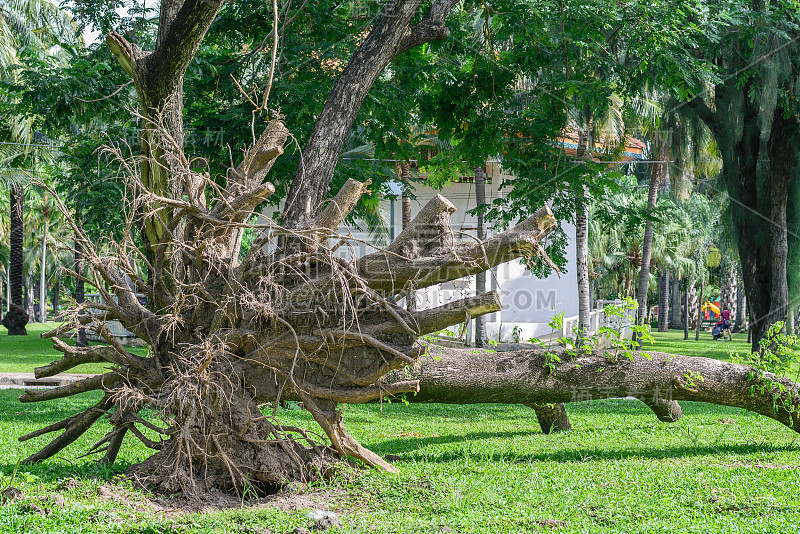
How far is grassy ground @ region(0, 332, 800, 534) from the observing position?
4.71 meters

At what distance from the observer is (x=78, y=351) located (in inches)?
233

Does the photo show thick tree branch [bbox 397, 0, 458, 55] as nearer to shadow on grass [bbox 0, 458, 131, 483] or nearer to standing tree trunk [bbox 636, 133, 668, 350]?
shadow on grass [bbox 0, 458, 131, 483]

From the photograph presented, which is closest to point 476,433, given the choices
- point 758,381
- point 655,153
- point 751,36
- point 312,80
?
point 758,381

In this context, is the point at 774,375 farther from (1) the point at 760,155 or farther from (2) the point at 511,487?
(1) the point at 760,155

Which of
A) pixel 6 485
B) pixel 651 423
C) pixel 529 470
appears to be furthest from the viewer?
pixel 651 423

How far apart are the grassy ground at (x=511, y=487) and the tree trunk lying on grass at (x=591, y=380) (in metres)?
0.63

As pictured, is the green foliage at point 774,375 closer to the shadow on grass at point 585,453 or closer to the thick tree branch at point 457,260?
the shadow on grass at point 585,453

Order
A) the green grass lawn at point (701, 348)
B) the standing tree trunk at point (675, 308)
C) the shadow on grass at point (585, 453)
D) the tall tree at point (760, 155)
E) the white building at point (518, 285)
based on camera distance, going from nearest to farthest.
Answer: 1. the shadow on grass at point (585, 453)
2. the tall tree at point (760, 155)
3. the green grass lawn at point (701, 348)
4. the white building at point (518, 285)
5. the standing tree trunk at point (675, 308)

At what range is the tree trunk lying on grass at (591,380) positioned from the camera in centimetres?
680

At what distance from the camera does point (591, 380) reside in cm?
693

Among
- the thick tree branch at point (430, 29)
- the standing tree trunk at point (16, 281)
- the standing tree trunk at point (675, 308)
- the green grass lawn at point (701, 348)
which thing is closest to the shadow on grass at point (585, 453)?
the thick tree branch at point (430, 29)

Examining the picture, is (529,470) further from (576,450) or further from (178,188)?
(178,188)

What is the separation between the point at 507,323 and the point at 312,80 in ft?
43.2

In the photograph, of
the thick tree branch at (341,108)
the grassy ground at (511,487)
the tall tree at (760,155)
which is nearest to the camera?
the grassy ground at (511,487)
